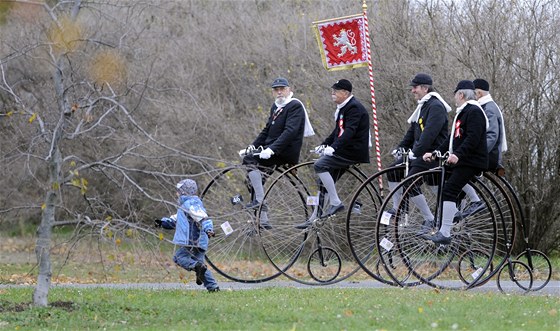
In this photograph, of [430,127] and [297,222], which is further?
[297,222]

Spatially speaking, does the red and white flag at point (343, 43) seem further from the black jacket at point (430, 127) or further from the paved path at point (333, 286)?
the paved path at point (333, 286)

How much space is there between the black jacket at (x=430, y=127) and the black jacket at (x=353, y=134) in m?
0.59

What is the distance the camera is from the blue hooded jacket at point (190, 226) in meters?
10.9

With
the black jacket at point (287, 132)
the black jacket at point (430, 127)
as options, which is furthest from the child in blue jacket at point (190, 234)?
the black jacket at point (430, 127)

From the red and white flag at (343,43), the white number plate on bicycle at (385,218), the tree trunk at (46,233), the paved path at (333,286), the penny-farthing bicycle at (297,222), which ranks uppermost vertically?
the red and white flag at (343,43)

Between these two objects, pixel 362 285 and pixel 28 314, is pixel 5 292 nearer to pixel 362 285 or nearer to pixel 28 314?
pixel 28 314

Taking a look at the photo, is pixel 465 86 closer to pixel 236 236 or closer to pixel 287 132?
pixel 287 132

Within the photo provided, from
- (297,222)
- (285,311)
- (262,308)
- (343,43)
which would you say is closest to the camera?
(285,311)

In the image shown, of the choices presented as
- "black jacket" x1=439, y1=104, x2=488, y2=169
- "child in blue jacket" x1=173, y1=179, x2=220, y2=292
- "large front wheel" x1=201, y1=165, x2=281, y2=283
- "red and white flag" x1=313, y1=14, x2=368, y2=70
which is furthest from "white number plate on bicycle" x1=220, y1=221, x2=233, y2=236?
"red and white flag" x1=313, y1=14, x2=368, y2=70

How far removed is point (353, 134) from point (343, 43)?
170 centimetres

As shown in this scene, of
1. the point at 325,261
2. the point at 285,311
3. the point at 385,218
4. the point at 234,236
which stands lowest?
the point at 325,261

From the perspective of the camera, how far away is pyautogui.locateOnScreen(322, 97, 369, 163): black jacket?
1236cm

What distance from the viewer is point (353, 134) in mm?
12344

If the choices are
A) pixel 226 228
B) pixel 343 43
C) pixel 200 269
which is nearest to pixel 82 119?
pixel 200 269
